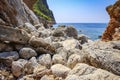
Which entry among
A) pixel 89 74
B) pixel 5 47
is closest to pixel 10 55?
pixel 5 47

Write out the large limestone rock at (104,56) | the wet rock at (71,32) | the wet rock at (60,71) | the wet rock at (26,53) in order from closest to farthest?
the large limestone rock at (104,56)
the wet rock at (60,71)
the wet rock at (26,53)
the wet rock at (71,32)

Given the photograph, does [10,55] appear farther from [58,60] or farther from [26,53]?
[58,60]

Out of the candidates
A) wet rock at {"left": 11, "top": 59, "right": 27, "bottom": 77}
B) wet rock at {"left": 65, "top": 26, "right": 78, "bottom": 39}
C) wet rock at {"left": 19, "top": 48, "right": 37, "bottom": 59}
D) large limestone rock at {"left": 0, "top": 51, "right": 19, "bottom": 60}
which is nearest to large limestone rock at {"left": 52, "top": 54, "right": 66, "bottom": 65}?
wet rock at {"left": 19, "top": 48, "right": 37, "bottom": 59}

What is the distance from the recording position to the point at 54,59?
9242 millimetres

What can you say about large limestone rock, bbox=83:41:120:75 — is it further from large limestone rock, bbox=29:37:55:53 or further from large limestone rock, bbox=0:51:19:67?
large limestone rock, bbox=0:51:19:67

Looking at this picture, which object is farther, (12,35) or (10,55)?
(12,35)

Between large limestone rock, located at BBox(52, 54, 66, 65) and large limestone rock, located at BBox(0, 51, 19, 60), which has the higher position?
large limestone rock, located at BBox(0, 51, 19, 60)

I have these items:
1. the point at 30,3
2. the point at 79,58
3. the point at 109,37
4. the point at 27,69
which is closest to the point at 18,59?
the point at 27,69

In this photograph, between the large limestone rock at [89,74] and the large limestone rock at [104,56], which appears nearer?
the large limestone rock at [89,74]

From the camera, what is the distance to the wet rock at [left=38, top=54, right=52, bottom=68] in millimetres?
9052

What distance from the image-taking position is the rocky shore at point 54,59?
658 centimetres

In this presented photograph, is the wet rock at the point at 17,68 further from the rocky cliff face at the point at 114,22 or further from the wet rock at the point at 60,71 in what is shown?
the rocky cliff face at the point at 114,22

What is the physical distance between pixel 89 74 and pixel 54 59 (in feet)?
9.94

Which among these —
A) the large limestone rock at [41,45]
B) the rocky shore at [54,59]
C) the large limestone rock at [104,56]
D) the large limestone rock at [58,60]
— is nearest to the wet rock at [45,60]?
the rocky shore at [54,59]
